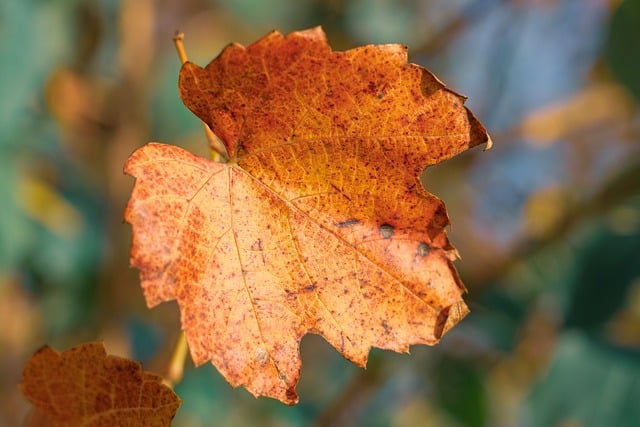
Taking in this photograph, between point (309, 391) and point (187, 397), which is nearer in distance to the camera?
point (187, 397)

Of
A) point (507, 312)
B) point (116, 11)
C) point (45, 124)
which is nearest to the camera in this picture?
point (507, 312)

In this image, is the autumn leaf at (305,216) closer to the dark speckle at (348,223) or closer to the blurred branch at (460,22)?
the dark speckle at (348,223)

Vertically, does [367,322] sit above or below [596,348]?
above

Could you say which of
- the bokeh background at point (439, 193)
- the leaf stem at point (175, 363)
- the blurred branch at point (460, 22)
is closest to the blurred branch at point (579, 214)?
the bokeh background at point (439, 193)

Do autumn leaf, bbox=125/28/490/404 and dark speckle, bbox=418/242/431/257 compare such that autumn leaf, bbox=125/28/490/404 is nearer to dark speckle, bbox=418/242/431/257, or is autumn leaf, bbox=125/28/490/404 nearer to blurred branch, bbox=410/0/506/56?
dark speckle, bbox=418/242/431/257

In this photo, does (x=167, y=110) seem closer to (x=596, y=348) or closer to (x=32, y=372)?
(x=596, y=348)

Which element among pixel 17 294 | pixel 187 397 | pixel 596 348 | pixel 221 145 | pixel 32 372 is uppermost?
pixel 221 145

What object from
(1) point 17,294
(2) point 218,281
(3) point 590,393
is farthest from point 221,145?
(1) point 17,294

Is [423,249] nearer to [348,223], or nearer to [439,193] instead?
[348,223]
